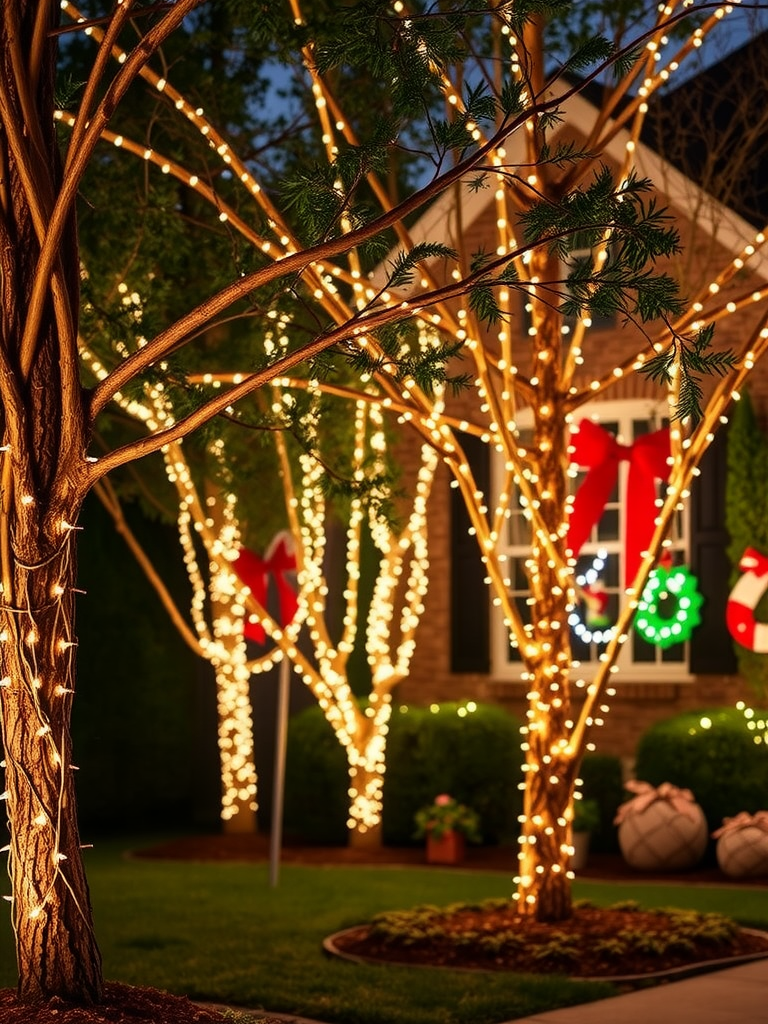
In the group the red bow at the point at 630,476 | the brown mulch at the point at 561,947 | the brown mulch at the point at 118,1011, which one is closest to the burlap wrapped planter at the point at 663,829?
the red bow at the point at 630,476

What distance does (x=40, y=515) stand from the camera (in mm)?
5594

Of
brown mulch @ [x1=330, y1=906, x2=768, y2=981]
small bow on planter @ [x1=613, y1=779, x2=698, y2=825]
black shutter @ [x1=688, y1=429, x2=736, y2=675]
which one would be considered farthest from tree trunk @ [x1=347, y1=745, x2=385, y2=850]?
brown mulch @ [x1=330, y1=906, x2=768, y2=981]

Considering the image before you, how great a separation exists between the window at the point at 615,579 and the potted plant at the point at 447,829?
1638 millimetres

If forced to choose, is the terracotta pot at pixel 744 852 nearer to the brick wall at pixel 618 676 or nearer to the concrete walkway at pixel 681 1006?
the brick wall at pixel 618 676

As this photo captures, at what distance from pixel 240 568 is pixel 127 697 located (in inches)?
131

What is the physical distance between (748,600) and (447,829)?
109 inches

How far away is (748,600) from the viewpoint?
11.9m

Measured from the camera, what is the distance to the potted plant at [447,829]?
41.0 feet

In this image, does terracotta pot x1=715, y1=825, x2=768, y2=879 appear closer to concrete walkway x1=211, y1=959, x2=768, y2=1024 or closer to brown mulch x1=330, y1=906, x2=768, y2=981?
brown mulch x1=330, y1=906, x2=768, y2=981

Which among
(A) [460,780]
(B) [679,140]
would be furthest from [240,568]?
(B) [679,140]

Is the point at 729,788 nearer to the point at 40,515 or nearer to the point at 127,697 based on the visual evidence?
the point at 127,697

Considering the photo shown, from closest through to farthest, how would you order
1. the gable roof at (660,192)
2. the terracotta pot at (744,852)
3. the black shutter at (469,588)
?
the terracotta pot at (744,852), the gable roof at (660,192), the black shutter at (469,588)

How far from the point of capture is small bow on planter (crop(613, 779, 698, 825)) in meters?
11.8

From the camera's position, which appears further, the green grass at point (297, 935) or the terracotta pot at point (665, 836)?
the terracotta pot at point (665, 836)
